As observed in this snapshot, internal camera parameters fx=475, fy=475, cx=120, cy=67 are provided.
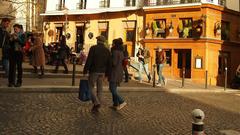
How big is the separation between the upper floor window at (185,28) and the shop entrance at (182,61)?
1040mm

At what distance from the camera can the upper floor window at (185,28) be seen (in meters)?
32.2

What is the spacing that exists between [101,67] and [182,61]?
2170 centimetres

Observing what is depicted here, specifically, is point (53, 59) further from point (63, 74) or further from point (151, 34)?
point (151, 34)

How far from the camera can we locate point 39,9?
43812 mm

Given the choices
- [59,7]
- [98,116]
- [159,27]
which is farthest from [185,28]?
[98,116]

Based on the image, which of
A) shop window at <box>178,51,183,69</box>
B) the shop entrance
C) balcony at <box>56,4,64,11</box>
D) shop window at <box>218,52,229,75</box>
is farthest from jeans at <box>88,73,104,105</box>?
balcony at <box>56,4,64,11</box>

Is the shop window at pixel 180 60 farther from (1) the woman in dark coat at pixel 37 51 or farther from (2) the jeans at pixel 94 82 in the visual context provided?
(2) the jeans at pixel 94 82

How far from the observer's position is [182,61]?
3272cm

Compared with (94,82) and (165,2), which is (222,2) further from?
(94,82)

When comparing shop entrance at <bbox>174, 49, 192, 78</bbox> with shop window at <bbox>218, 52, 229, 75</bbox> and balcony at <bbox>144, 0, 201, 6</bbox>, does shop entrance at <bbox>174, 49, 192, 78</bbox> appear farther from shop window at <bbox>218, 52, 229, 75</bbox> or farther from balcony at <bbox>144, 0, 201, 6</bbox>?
balcony at <bbox>144, 0, 201, 6</bbox>

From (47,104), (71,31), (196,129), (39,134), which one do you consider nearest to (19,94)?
(47,104)

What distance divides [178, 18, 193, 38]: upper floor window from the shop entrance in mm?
1040

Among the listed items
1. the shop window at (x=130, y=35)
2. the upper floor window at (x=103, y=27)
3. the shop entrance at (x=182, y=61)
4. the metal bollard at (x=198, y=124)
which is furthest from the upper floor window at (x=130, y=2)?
the metal bollard at (x=198, y=124)

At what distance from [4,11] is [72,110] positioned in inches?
916
